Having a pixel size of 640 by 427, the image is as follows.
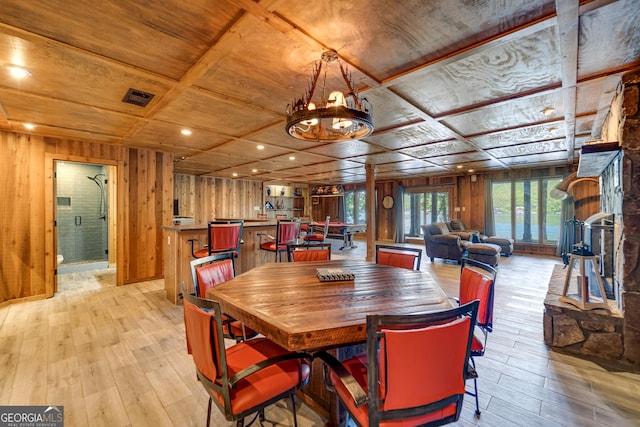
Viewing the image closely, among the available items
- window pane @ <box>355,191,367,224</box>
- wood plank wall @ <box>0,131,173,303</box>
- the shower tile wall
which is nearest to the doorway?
the shower tile wall

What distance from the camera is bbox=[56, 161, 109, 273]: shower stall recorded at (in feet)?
19.3

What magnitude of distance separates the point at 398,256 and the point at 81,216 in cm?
730

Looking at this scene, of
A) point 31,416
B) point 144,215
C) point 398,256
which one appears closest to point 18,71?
point 31,416

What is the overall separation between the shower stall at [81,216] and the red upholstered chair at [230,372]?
6.67 metres

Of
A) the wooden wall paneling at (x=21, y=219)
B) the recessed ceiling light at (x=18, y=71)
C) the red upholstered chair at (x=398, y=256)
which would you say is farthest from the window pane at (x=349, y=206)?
the recessed ceiling light at (x=18, y=71)

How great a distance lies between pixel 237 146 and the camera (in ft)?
16.1

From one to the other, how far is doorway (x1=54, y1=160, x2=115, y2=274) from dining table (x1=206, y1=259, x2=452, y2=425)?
6096 mm

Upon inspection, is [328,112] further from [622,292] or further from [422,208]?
[422,208]

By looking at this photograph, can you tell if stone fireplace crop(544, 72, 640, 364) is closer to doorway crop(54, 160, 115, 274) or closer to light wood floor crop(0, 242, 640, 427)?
light wood floor crop(0, 242, 640, 427)

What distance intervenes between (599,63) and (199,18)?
3.11 m

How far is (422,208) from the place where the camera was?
33.7 feet

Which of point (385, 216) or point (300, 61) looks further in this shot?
point (385, 216)

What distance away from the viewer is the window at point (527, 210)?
24.7 ft

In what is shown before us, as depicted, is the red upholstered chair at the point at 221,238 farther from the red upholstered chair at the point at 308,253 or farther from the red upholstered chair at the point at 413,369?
the red upholstered chair at the point at 413,369
